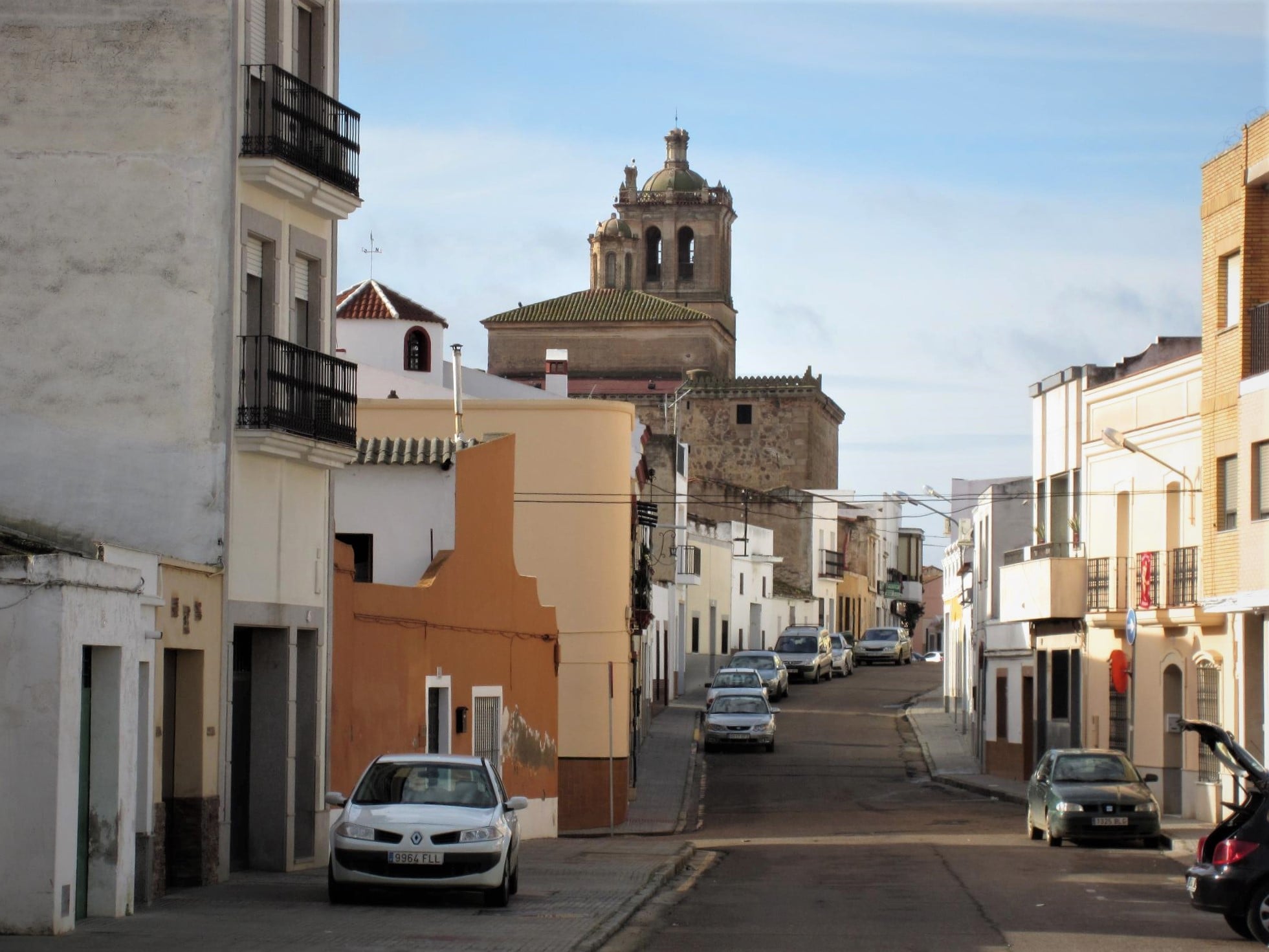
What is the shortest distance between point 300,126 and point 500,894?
9148mm

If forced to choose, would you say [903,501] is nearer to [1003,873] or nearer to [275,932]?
[1003,873]

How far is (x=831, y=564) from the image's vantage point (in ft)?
319

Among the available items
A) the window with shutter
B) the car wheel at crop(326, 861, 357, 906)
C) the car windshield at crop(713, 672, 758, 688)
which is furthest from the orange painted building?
the car windshield at crop(713, 672, 758, 688)

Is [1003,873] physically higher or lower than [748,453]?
lower

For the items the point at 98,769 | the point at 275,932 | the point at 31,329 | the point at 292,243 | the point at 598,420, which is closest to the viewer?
the point at 275,932

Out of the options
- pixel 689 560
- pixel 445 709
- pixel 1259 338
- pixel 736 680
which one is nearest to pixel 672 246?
pixel 689 560

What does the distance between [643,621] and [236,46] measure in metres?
22.0

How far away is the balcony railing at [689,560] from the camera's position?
6562 centimetres

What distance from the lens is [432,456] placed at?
95.5 ft

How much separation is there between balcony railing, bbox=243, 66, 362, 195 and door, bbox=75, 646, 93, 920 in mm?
6832

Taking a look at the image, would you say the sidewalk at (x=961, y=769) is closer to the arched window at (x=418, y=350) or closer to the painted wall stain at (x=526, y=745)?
the painted wall stain at (x=526, y=745)

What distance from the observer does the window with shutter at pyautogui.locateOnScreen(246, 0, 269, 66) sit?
21562 mm

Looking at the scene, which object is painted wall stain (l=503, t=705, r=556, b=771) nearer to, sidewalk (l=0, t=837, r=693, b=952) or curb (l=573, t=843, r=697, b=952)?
curb (l=573, t=843, r=697, b=952)

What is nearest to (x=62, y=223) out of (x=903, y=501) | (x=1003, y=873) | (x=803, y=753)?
(x=1003, y=873)
